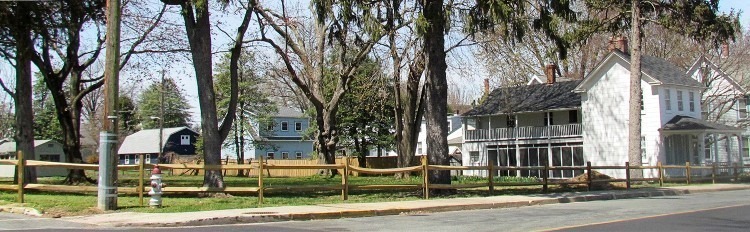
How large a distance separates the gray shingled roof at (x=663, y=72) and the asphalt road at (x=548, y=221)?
22.6 meters

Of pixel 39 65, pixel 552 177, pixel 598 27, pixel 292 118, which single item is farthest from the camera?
pixel 292 118

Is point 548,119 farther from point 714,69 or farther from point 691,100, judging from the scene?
point 714,69

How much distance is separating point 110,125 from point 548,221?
31.0 ft

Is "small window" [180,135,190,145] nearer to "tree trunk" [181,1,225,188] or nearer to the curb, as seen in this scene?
"tree trunk" [181,1,225,188]

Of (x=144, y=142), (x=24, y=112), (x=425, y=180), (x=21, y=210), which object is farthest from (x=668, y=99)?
(x=144, y=142)

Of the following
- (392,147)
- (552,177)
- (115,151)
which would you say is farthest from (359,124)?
(115,151)

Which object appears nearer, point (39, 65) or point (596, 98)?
point (39, 65)

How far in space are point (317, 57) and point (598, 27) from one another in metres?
13.9

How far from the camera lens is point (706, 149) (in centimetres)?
4225

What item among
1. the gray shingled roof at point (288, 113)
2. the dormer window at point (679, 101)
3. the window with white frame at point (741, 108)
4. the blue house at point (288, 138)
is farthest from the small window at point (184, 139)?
Answer: the window with white frame at point (741, 108)

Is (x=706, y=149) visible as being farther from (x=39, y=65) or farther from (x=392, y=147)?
(x=39, y=65)

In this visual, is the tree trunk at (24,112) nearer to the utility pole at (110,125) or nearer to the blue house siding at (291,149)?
the utility pole at (110,125)

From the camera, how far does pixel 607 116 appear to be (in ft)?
134

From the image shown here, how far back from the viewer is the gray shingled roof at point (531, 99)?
1724 inches
